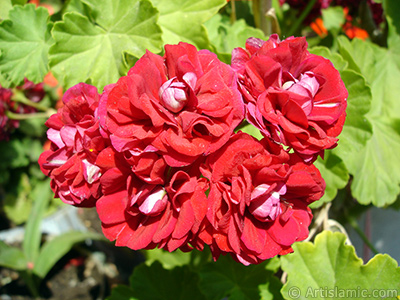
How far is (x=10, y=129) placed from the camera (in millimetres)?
1373

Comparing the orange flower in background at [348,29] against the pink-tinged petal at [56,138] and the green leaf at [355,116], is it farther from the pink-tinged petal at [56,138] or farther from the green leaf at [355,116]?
the pink-tinged petal at [56,138]

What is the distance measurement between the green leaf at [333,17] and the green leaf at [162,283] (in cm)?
103

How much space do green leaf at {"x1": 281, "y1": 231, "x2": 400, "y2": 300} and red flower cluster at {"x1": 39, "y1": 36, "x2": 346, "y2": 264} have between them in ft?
1.11

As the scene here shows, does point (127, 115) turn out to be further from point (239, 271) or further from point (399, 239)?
point (399, 239)

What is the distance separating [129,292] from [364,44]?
1135 mm

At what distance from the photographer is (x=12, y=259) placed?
6.19ft

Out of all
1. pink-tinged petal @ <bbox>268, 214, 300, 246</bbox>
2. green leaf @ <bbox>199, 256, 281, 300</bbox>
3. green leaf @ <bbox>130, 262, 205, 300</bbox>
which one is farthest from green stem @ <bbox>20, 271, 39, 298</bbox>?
pink-tinged petal @ <bbox>268, 214, 300, 246</bbox>

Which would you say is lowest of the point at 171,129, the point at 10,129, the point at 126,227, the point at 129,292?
the point at 129,292

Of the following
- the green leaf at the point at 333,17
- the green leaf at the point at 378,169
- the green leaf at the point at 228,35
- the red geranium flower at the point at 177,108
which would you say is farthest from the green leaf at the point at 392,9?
the red geranium flower at the point at 177,108

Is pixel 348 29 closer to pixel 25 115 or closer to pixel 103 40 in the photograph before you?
pixel 103 40

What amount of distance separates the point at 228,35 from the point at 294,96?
50cm

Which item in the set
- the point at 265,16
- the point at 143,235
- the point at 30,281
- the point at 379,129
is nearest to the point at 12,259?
the point at 30,281

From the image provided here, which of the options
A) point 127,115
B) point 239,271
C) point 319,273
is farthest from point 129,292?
point 127,115

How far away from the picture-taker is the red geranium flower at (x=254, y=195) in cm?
56
